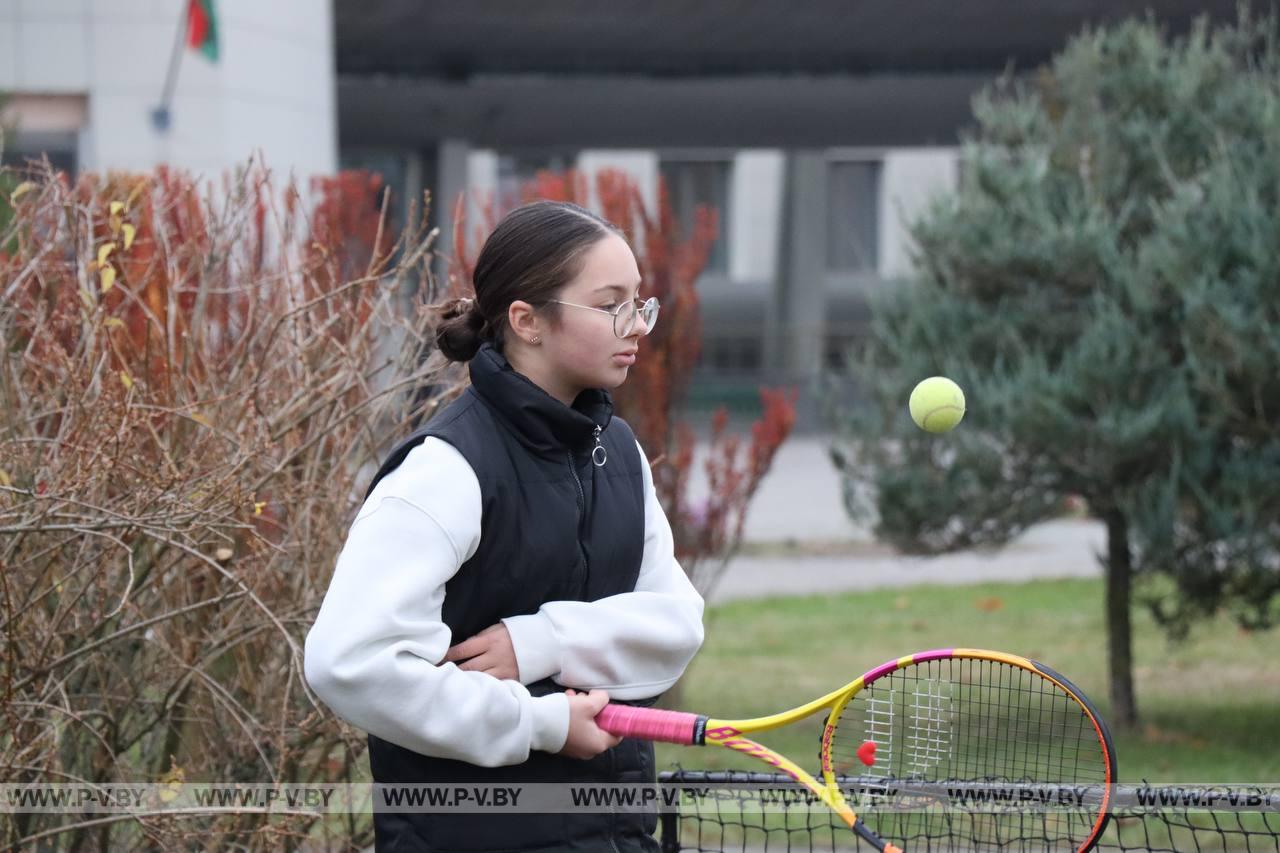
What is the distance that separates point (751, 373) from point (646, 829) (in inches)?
1317

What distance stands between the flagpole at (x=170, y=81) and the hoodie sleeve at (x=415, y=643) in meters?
17.1

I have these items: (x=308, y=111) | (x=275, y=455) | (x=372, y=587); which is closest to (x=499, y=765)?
(x=372, y=587)

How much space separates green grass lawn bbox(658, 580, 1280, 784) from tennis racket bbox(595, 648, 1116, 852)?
3.69 m

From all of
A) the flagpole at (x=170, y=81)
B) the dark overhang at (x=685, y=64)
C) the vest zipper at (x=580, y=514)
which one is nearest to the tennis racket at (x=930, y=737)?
the vest zipper at (x=580, y=514)

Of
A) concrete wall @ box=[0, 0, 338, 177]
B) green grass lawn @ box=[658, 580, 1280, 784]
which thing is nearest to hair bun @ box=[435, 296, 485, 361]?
green grass lawn @ box=[658, 580, 1280, 784]

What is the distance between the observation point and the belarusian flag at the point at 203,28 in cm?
1767

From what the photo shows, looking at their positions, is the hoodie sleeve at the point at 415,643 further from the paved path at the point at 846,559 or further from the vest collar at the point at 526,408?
the paved path at the point at 846,559

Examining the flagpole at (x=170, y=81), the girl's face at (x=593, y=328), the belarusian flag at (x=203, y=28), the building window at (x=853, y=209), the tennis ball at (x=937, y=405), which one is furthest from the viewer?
the building window at (x=853, y=209)

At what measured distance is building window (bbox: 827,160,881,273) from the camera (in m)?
47.7

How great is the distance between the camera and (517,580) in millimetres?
2443

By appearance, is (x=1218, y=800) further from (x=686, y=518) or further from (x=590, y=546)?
(x=686, y=518)

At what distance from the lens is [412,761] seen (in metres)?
2.45

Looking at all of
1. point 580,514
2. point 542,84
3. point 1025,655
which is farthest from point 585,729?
point 542,84

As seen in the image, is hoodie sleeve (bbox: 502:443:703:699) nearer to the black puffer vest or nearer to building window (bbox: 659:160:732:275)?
the black puffer vest
